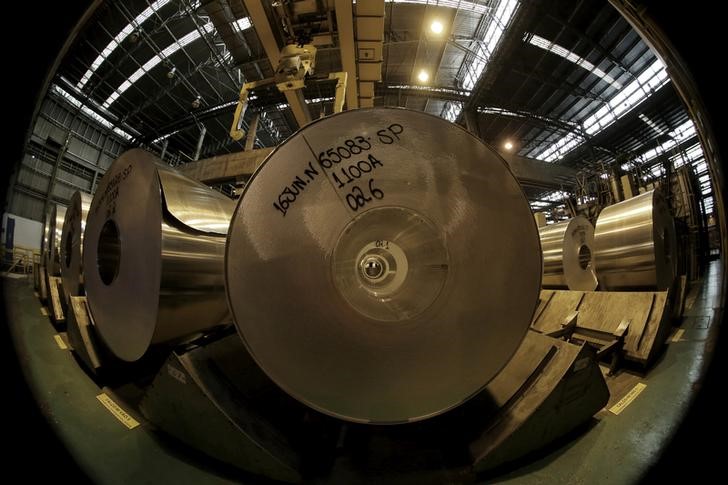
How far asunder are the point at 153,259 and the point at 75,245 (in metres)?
1.54

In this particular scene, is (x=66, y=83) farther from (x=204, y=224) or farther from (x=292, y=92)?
(x=292, y=92)

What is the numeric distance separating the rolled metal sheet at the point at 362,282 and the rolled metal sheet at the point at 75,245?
6.75 ft

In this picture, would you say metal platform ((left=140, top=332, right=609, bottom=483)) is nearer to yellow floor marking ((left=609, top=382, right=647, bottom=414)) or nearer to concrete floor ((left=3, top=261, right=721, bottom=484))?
concrete floor ((left=3, top=261, right=721, bottom=484))

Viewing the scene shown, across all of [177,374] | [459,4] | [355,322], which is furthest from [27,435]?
[459,4]

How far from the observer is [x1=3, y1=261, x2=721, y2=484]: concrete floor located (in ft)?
2.61

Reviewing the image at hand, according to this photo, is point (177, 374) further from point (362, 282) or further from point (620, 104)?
point (620, 104)

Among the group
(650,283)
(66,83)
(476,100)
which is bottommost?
(650,283)

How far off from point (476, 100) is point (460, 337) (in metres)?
3.91

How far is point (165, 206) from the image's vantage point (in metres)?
1.07

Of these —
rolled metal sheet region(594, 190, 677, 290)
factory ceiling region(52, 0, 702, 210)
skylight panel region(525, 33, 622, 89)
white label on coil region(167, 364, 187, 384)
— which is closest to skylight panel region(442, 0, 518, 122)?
factory ceiling region(52, 0, 702, 210)

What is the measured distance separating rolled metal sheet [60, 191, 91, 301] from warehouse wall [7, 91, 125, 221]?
136 millimetres

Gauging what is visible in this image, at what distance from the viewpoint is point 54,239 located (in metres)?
2.68

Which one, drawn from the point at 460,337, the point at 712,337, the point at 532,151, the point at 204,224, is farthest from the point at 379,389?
the point at 532,151

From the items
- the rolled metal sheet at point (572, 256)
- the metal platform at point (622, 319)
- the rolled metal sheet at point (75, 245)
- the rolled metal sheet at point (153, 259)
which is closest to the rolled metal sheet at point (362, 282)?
the rolled metal sheet at point (153, 259)
